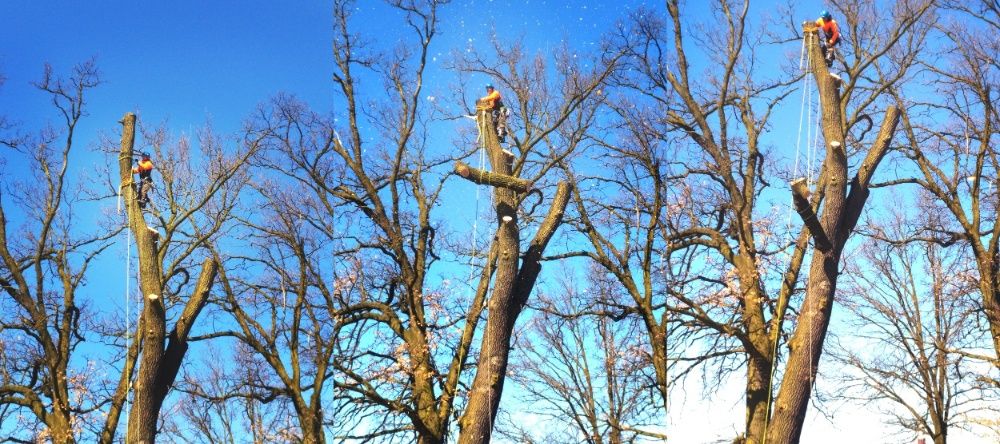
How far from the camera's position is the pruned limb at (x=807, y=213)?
6076mm

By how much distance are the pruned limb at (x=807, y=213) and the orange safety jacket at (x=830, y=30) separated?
1.50 meters

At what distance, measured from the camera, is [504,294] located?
6855mm

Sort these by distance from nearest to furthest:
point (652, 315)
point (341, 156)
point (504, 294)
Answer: point (504, 294) → point (652, 315) → point (341, 156)

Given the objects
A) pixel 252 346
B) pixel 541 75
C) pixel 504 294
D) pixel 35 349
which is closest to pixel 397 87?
pixel 541 75

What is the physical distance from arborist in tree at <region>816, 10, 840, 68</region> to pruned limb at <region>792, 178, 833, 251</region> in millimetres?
1344

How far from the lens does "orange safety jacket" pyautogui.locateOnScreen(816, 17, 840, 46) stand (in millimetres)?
7516

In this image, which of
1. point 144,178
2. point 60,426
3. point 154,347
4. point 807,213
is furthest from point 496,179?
point 60,426

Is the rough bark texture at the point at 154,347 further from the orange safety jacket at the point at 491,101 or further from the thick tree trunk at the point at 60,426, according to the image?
the thick tree trunk at the point at 60,426

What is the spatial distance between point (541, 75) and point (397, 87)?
4.28 ft

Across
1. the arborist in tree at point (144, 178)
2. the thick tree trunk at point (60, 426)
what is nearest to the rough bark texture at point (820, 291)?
the arborist in tree at point (144, 178)

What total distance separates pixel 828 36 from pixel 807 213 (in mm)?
1781

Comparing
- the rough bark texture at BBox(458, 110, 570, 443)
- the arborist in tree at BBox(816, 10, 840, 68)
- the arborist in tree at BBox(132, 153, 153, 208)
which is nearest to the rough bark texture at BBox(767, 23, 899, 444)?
the arborist in tree at BBox(816, 10, 840, 68)

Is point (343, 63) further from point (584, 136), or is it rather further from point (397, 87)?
point (584, 136)

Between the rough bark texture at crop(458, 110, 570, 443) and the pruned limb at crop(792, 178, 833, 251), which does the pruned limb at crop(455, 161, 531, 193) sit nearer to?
the rough bark texture at crop(458, 110, 570, 443)
